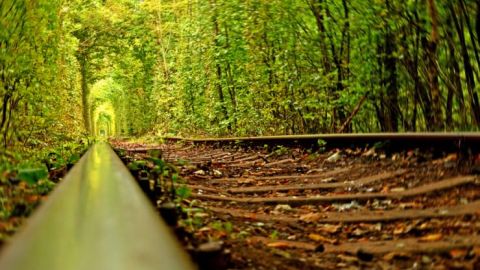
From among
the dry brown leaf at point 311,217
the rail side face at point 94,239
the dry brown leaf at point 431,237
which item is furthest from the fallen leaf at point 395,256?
the rail side face at point 94,239

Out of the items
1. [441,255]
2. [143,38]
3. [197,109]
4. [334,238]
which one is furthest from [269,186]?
[143,38]

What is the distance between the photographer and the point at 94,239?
39.6 inches

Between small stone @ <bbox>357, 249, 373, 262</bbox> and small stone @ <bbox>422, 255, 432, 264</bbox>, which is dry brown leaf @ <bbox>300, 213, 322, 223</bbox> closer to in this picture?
small stone @ <bbox>357, 249, 373, 262</bbox>

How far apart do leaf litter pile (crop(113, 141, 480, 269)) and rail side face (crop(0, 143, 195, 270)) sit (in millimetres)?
293

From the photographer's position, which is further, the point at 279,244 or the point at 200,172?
the point at 200,172

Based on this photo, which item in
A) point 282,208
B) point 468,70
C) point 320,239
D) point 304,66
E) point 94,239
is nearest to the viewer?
point 94,239

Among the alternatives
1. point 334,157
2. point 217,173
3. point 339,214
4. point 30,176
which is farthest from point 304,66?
point 30,176

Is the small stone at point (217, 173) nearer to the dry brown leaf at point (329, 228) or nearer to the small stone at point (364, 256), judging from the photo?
the dry brown leaf at point (329, 228)

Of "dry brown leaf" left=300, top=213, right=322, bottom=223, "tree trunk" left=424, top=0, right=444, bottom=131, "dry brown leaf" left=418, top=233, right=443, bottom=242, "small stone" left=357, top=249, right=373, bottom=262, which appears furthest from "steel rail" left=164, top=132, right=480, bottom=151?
"small stone" left=357, top=249, right=373, bottom=262

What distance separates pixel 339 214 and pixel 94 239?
2497mm

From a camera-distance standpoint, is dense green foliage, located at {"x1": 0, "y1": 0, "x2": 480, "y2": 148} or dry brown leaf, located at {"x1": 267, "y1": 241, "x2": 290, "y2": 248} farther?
dense green foliage, located at {"x1": 0, "y1": 0, "x2": 480, "y2": 148}

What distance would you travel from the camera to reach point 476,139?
3.26 m

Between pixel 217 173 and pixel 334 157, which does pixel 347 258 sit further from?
pixel 217 173

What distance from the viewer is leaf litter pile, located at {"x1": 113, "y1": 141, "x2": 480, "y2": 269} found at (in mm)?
2172
